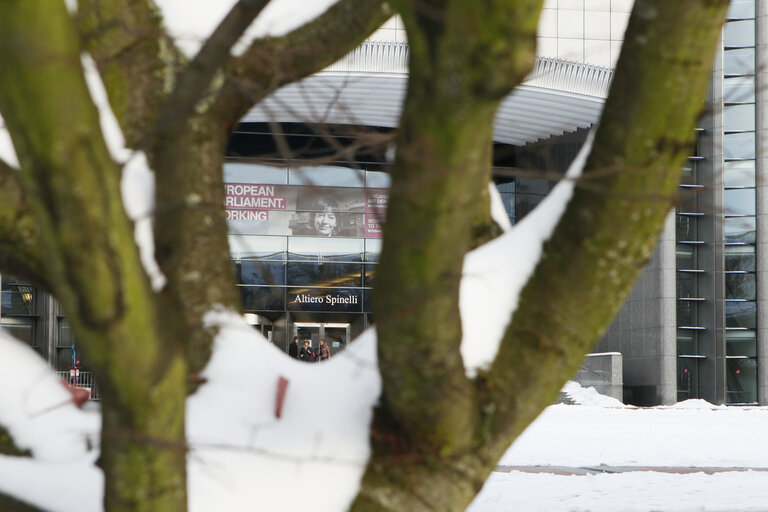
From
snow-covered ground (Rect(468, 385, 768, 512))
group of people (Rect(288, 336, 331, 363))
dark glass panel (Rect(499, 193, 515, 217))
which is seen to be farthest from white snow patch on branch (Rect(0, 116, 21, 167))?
dark glass panel (Rect(499, 193, 515, 217))

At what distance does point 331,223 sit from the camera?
28531mm

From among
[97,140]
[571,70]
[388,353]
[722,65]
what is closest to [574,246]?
[388,353]

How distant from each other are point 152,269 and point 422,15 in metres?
0.90

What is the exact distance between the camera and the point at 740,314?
2948cm

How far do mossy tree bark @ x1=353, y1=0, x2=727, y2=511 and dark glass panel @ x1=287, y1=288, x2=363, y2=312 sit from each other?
25.7m

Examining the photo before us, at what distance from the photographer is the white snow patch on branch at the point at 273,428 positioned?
8.25ft

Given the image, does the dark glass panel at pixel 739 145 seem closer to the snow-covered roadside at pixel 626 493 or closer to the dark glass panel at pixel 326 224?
the dark glass panel at pixel 326 224

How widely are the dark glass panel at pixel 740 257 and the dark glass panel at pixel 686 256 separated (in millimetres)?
1075

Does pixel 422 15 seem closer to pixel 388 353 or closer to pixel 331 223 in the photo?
pixel 388 353

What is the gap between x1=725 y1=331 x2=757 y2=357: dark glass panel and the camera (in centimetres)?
2942

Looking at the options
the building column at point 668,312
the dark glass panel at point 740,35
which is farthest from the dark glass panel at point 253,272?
the dark glass panel at point 740,35

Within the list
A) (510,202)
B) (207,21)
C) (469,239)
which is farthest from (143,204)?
(510,202)

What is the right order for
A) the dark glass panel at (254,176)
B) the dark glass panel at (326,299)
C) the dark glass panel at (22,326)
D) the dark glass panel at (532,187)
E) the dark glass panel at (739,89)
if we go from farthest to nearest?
the dark glass panel at (22,326)
the dark glass panel at (532,187)
the dark glass panel at (326,299)
the dark glass panel at (254,176)
the dark glass panel at (739,89)

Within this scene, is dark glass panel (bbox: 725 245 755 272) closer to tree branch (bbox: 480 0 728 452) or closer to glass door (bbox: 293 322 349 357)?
glass door (bbox: 293 322 349 357)
